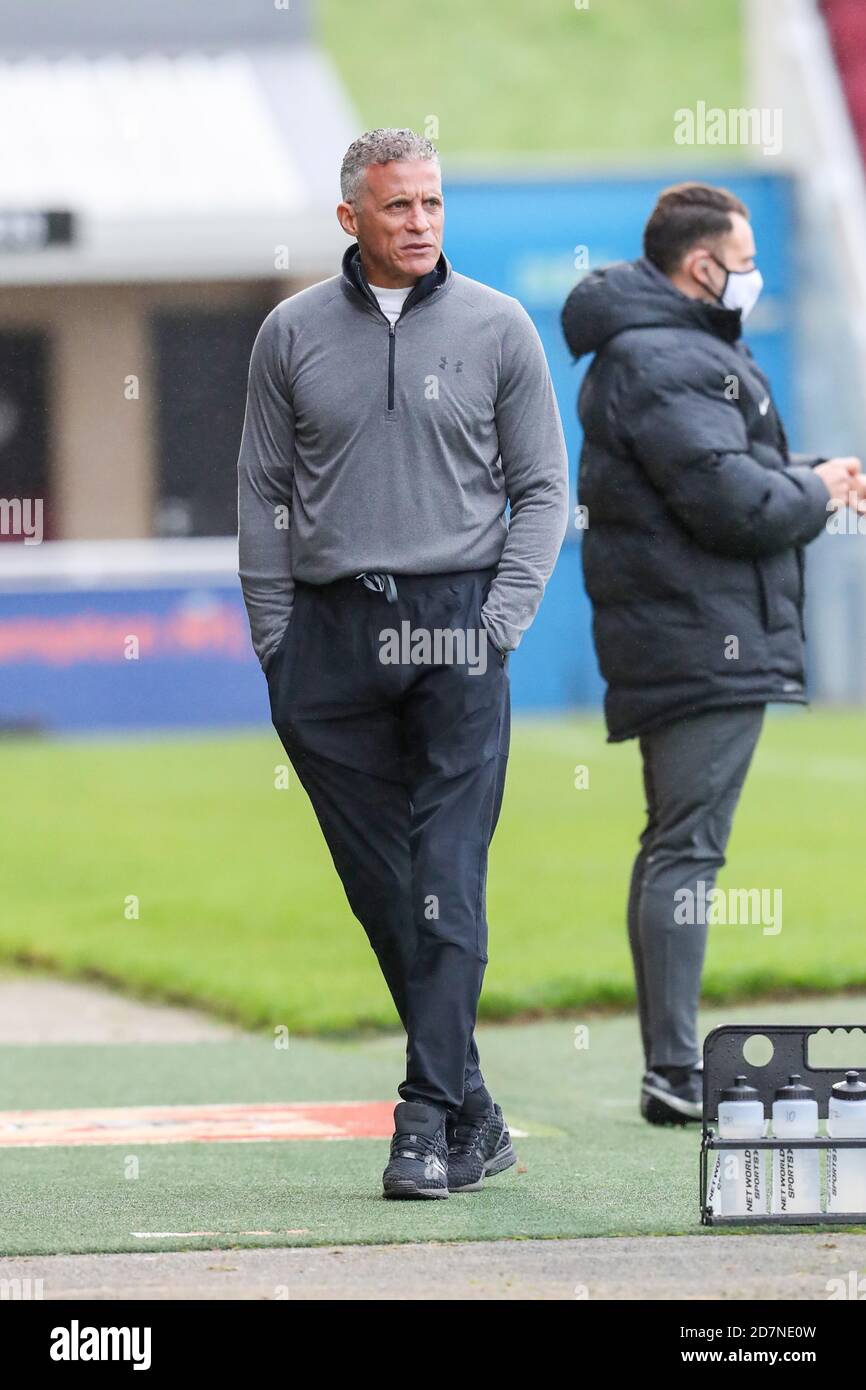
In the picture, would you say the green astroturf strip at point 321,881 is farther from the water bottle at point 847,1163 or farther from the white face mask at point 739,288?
the water bottle at point 847,1163

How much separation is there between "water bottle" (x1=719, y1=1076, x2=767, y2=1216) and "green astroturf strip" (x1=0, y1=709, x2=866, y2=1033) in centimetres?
344

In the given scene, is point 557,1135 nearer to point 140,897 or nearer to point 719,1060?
point 719,1060

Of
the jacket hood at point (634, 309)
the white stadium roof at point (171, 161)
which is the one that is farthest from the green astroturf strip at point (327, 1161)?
the white stadium roof at point (171, 161)

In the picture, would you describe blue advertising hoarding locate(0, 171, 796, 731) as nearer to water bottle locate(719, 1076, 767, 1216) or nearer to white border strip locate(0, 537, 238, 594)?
white border strip locate(0, 537, 238, 594)

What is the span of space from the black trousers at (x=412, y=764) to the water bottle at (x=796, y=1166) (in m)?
0.71

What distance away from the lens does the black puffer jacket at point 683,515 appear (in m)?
5.84

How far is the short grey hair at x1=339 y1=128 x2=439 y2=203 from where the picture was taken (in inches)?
195

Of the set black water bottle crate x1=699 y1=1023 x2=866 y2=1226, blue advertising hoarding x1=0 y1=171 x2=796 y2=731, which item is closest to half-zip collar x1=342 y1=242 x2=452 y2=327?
black water bottle crate x1=699 y1=1023 x2=866 y2=1226

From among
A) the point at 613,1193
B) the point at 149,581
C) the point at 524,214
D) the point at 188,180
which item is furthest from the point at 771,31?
the point at 613,1193

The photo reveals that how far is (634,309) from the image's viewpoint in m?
6.00

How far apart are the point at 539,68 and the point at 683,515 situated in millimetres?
32861

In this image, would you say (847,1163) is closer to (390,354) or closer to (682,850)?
(682,850)

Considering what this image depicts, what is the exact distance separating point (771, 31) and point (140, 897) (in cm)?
1396

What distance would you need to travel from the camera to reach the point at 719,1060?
454 centimetres
